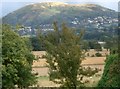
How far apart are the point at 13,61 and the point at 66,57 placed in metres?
2.72

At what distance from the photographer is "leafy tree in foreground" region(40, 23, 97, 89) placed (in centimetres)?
1894

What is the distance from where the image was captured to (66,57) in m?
18.8

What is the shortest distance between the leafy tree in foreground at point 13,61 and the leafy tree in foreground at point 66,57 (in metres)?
1.46

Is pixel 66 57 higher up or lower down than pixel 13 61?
higher up

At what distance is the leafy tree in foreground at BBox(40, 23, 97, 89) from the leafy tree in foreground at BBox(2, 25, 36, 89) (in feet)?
4.79

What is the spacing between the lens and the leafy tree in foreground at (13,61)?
18469 millimetres

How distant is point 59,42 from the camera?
64.8 ft

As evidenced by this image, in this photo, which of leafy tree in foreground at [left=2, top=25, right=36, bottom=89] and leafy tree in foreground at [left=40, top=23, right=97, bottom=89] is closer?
leafy tree in foreground at [left=2, top=25, right=36, bottom=89]

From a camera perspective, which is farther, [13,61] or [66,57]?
[13,61]

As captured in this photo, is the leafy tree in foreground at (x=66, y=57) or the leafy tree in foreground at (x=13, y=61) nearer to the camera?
the leafy tree in foreground at (x=13, y=61)

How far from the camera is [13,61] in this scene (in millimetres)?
18984

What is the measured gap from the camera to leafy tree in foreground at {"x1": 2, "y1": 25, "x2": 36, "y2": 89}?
60.6 feet

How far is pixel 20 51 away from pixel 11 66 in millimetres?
1413

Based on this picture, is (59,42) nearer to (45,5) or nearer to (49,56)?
(49,56)
